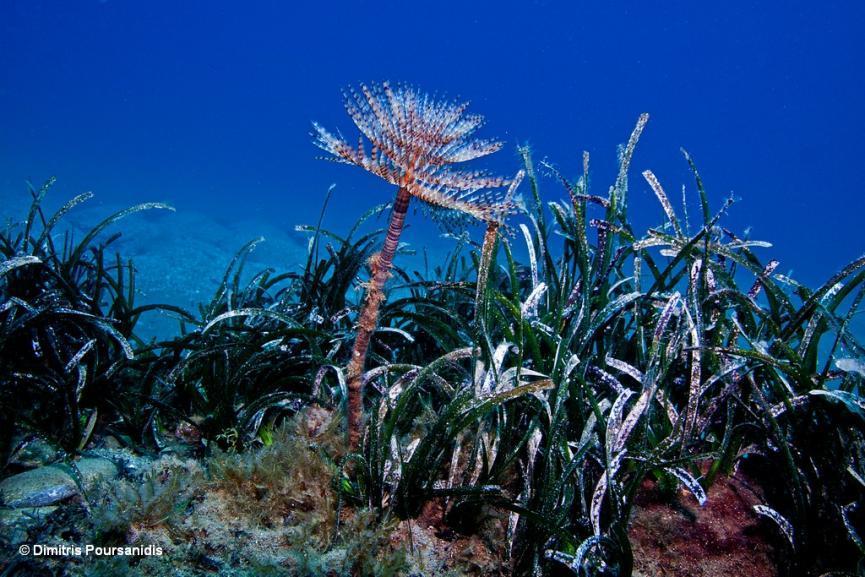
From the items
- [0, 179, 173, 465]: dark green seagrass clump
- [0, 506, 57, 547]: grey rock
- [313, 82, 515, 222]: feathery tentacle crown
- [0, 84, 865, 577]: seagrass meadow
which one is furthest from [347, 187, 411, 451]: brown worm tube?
[0, 179, 173, 465]: dark green seagrass clump

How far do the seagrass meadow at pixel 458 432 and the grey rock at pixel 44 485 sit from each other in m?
0.02

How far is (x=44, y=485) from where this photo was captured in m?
2.36

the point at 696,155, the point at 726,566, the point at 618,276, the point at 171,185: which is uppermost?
the point at 696,155

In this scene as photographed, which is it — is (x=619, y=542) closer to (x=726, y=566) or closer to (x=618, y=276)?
(x=726, y=566)

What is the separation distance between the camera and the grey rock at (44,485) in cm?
225

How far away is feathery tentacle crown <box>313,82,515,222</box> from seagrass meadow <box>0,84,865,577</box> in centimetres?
1

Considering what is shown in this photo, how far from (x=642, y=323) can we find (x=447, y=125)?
2.14 meters

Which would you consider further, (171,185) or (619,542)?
(171,185)

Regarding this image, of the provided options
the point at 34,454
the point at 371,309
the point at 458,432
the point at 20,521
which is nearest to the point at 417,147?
the point at 371,309

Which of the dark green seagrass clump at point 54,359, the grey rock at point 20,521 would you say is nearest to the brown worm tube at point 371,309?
the grey rock at point 20,521

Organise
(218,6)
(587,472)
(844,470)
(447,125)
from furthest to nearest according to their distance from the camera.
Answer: (218,6), (587,472), (844,470), (447,125)

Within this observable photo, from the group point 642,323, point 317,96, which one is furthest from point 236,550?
point 317,96

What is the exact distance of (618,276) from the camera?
145 inches

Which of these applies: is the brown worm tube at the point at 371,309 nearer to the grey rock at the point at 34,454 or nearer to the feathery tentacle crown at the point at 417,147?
the feathery tentacle crown at the point at 417,147
